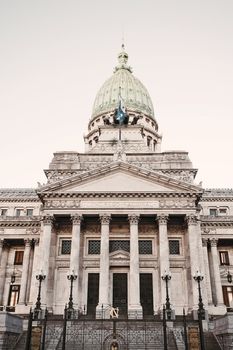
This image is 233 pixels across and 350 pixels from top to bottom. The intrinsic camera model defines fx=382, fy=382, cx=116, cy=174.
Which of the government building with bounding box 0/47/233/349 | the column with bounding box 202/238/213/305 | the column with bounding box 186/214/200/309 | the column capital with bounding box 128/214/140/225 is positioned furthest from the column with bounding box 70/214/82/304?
the column with bounding box 202/238/213/305

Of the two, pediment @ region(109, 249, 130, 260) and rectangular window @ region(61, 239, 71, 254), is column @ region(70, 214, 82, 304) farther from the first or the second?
pediment @ region(109, 249, 130, 260)

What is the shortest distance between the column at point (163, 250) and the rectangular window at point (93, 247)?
7.13 meters

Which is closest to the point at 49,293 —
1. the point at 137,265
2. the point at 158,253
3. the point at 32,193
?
the point at 137,265

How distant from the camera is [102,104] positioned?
7256cm

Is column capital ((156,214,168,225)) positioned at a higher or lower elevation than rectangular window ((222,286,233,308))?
higher

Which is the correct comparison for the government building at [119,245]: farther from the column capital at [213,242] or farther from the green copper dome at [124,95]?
the green copper dome at [124,95]

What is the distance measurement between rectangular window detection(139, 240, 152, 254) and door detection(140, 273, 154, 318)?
245cm

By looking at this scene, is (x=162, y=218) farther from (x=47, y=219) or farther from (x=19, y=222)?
(x=19, y=222)

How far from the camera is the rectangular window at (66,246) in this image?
41000 mm

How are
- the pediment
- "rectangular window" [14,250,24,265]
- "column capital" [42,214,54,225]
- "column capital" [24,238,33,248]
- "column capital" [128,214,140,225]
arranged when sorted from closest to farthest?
"column capital" [128,214,140,225] < "column capital" [42,214,54,225] < the pediment < "column capital" [24,238,33,248] < "rectangular window" [14,250,24,265]

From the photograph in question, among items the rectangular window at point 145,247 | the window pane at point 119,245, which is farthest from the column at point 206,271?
the window pane at point 119,245

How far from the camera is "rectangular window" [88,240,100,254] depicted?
135 feet

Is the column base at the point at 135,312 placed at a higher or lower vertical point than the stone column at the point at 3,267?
lower

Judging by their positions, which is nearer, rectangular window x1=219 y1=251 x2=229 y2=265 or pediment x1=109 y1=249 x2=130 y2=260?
pediment x1=109 y1=249 x2=130 y2=260
